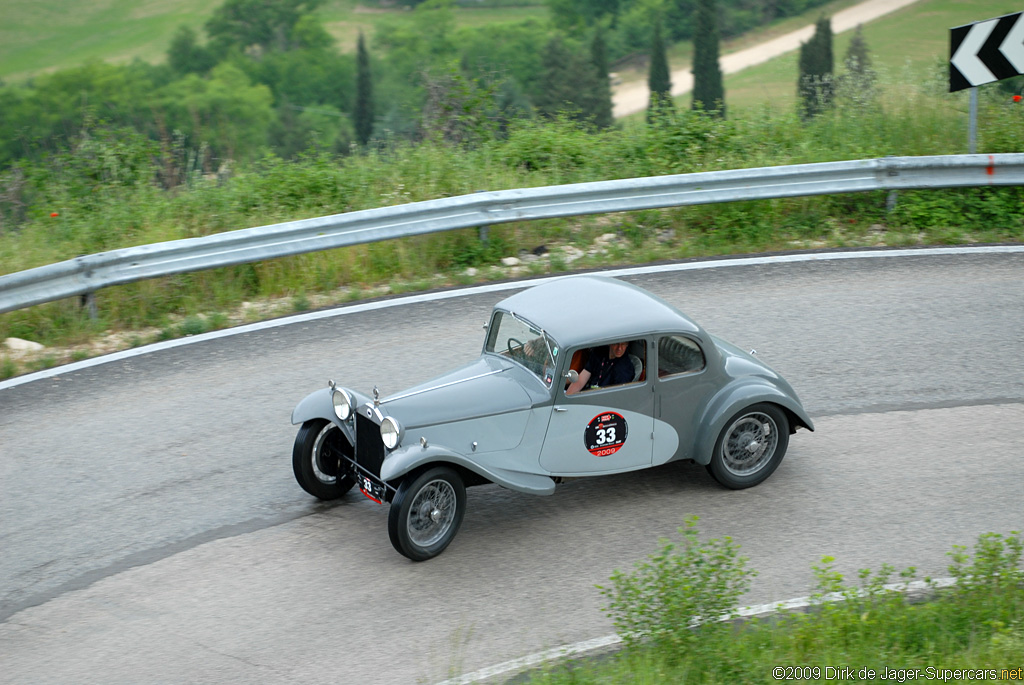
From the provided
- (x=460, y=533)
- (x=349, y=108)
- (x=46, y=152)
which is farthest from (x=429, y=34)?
(x=460, y=533)

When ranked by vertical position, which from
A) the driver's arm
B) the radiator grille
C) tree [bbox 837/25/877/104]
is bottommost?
the radiator grille

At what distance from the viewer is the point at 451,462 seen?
6141 millimetres

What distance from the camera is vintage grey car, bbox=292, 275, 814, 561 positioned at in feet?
20.6

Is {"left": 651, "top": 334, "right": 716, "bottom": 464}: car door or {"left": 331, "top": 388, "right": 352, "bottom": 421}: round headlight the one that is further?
{"left": 651, "top": 334, "right": 716, "bottom": 464}: car door

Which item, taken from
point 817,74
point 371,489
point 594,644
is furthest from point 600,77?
point 594,644

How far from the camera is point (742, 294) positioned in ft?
33.1

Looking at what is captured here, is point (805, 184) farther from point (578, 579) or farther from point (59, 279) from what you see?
point (59, 279)

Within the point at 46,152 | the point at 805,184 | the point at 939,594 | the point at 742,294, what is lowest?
the point at 939,594

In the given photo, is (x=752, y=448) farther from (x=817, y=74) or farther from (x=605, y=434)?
(x=817, y=74)

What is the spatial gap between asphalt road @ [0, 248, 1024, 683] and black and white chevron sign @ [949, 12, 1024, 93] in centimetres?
331

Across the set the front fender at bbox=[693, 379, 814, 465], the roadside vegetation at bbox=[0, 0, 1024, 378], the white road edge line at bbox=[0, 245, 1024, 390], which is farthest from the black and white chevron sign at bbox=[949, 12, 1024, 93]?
the front fender at bbox=[693, 379, 814, 465]

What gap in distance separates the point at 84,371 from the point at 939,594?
23.6 ft

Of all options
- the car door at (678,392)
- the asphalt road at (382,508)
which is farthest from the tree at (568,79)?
the car door at (678,392)

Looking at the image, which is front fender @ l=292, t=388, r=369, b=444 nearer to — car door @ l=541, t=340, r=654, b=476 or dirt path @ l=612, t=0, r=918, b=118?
car door @ l=541, t=340, r=654, b=476
